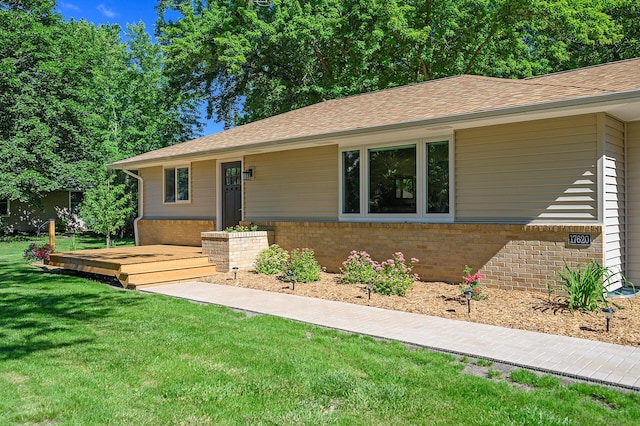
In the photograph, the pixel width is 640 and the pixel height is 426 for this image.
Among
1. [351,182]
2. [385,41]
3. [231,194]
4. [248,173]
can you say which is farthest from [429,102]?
[385,41]

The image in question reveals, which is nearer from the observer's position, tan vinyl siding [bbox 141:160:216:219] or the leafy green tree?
tan vinyl siding [bbox 141:160:216:219]

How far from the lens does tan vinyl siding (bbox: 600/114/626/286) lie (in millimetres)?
7477

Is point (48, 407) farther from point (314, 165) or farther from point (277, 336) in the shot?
point (314, 165)

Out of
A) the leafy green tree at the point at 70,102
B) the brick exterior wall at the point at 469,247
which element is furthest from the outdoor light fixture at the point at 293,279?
the leafy green tree at the point at 70,102

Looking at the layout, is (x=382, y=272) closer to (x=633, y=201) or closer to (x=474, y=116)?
(x=474, y=116)

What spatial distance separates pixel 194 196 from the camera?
14.8 metres

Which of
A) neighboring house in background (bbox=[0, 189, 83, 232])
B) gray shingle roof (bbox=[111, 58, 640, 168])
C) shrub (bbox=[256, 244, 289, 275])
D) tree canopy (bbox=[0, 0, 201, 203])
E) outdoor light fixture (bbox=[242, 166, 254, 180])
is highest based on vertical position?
tree canopy (bbox=[0, 0, 201, 203])

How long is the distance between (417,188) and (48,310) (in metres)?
6.47

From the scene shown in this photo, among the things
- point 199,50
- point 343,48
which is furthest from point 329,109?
point 199,50

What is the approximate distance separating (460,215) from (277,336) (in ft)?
15.4

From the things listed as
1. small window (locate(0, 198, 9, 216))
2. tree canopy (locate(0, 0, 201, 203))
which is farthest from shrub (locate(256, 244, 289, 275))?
small window (locate(0, 198, 9, 216))

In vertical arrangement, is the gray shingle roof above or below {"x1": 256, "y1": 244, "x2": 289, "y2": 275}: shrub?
above

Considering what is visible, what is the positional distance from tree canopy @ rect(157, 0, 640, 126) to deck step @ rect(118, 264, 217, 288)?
12546 mm

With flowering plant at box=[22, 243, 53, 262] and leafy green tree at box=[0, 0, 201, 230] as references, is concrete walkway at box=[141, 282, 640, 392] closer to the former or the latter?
flowering plant at box=[22, 243, 53, 262]
